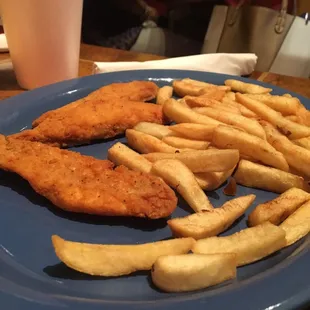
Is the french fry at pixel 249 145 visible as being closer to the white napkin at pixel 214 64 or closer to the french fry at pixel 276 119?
the french fry at pixel 276 119

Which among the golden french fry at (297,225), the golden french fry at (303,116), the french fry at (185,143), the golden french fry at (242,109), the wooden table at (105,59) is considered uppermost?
the golden french fry at (303,116)

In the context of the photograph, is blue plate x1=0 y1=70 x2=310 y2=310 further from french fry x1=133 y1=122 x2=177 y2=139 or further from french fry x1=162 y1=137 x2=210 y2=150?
french fry x1=133 y1=122 x2=177 y2=139

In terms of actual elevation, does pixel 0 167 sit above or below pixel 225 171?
below

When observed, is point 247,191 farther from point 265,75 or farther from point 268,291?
point 265,75

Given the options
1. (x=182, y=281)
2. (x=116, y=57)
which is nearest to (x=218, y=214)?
(x=182, y=281)

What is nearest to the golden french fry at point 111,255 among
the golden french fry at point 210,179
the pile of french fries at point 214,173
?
the pile of french fries at point 214,173

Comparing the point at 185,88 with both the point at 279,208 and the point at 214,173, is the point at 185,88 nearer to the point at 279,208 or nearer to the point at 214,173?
the point at 214,173
